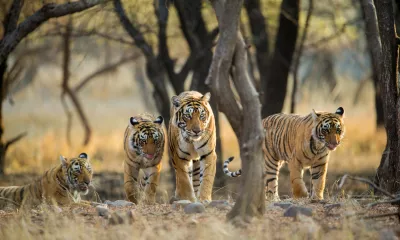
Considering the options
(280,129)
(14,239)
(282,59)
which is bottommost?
(14,239)

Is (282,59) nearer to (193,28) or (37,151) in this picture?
(193,28)

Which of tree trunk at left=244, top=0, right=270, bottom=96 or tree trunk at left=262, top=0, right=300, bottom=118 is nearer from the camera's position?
tree trunk at left=244, top=0, right=270, bottom=96

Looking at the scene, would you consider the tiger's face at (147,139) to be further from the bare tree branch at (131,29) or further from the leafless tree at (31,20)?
the bare tree branch at (131,29)

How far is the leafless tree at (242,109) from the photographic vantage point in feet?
20.2

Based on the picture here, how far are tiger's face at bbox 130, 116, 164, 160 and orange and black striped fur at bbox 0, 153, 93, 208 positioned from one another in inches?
24.8

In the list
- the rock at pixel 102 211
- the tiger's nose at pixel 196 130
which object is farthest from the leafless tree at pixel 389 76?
the rock at pixel 102 211

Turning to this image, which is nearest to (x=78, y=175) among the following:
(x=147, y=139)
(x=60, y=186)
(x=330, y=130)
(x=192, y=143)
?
(x=60, y=186)

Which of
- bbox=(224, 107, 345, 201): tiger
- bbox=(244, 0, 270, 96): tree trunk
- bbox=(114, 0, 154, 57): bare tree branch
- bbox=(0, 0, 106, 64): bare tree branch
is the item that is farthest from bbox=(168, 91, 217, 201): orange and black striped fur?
bbox=(244, 0, 270, 96): tree trunk

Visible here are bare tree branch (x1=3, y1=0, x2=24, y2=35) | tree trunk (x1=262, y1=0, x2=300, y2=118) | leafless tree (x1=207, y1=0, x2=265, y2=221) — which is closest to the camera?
leafless tree (x1=207, y1=0, x2=265, y2=221)

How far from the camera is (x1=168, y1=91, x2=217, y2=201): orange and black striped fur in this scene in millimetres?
8398

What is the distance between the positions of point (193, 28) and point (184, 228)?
27.7ft

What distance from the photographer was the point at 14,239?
6.00 metres

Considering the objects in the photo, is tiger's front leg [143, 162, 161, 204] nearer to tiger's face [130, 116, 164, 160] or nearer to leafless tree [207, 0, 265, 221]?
tiger's face [130, 116, 164, 160]

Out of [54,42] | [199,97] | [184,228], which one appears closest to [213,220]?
[184,228]
